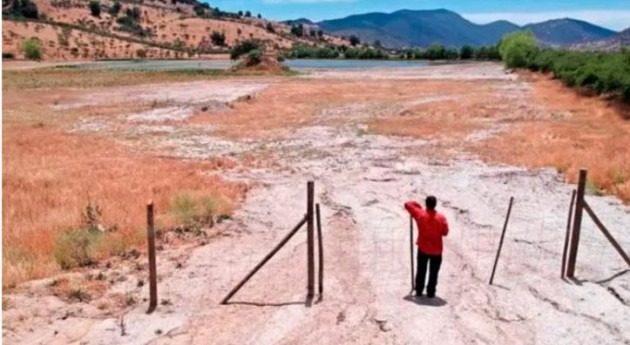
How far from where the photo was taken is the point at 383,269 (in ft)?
43.2

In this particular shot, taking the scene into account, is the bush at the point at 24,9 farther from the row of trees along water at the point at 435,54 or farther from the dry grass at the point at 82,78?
the dry grass at the point at 82,78

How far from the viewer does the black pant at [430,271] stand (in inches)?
444

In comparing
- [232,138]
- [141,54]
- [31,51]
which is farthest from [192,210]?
[141,54]

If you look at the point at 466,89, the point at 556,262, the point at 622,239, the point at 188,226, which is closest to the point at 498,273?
the point at 556,262

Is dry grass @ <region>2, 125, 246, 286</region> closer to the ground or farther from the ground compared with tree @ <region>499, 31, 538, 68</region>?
closer to the ground

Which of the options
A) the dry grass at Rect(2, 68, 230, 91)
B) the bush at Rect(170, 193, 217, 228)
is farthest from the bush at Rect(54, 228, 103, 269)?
the dry grass at Rect(2, 68, 230, 91)

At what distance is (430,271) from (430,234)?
660 millimetres

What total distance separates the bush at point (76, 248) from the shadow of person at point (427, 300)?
602 cm

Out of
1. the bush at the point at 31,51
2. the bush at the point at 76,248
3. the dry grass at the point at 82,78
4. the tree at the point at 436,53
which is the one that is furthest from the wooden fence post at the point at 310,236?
the tree at the point at 436,53

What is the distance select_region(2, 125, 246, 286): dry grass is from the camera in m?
14.2

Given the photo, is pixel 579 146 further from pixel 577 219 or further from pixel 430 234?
pixel 430 234

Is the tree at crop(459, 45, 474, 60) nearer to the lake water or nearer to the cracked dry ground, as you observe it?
the lake water

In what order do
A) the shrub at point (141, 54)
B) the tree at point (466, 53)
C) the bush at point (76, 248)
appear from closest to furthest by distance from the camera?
the bush at point (76, 248) < the shrub at point (141, 54) < the tree at point (466, 53)

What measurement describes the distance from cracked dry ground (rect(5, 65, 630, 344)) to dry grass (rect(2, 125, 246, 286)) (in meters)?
1.62
